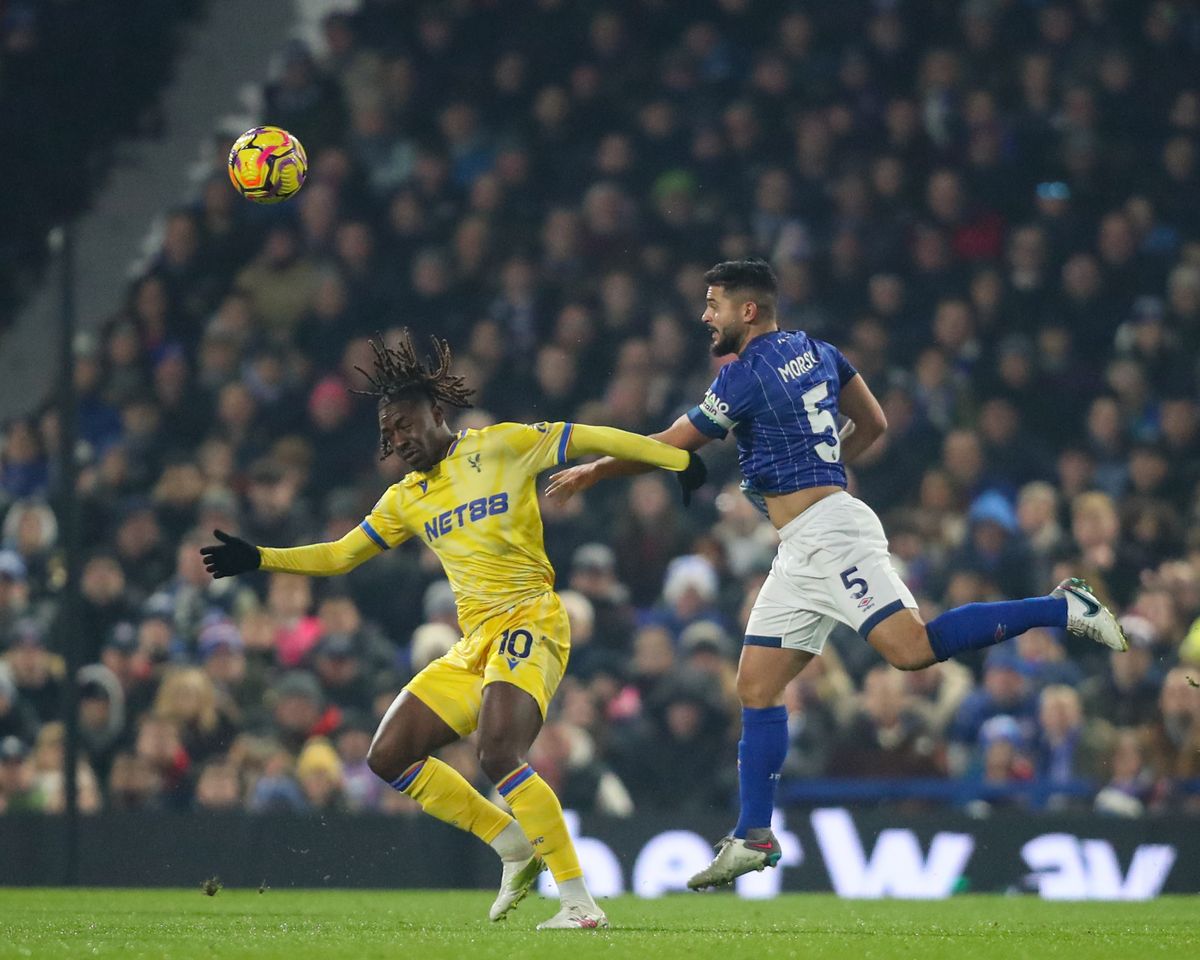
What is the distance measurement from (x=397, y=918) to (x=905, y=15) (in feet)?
31.8

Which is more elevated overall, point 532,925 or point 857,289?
point 857,289

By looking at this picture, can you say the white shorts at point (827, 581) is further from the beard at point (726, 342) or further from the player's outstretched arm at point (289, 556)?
the player's outstretched arm at point (289, 556)

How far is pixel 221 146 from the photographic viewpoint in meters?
17.1

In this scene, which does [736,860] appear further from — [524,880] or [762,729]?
[524,880]

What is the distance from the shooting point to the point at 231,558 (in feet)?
25.4

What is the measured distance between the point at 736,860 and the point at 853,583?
1123mm

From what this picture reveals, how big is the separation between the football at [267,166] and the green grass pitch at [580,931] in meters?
3.34

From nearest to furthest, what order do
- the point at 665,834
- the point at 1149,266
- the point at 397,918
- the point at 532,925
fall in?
the point at 532,925 → the point at 397,918 → the point at 665,834 → the point at 1149,266

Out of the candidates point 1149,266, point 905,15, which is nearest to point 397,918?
point 1149,266

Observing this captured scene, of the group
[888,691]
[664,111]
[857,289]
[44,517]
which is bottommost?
[888,691]

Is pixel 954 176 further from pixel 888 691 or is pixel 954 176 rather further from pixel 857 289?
pixel 888 691

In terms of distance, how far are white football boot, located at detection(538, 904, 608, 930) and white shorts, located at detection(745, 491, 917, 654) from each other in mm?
1232

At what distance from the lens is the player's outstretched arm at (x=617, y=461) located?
764cm

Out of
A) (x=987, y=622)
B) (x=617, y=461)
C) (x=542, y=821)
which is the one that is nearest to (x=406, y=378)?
(x=617, y=461)
